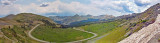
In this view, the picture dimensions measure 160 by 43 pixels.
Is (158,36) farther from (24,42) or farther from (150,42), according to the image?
(24,42)

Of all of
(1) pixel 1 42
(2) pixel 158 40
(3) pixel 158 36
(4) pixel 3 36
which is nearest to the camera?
(2) pixel 158 40

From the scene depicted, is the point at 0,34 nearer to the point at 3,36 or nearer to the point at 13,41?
the point at 3,36

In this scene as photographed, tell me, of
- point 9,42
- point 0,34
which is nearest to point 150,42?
point 9,42

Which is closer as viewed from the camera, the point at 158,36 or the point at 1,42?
the point at 158,36

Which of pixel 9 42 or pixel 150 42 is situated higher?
pixel 150 42

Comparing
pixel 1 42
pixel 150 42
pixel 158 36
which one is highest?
pixel 158 36

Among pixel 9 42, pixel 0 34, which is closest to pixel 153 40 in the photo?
pixel 9 42

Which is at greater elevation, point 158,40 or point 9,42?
point 158,40

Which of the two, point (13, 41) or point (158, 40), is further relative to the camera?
point (13, 41)

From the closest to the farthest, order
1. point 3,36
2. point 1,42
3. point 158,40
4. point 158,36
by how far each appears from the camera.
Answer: point 158,40, point 158,36, point 1,42, point 3,36
